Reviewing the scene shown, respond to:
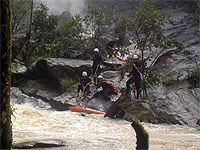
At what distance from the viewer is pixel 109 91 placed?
37.9 ft

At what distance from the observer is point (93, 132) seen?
7.04 metres

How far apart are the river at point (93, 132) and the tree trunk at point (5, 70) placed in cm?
160

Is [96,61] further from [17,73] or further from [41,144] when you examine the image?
[41,144]

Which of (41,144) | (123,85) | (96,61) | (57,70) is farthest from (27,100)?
(41,144)

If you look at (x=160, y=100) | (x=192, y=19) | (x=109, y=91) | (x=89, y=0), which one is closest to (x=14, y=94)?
(x=109, y=91)

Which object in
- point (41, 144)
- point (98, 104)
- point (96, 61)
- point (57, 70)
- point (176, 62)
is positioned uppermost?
point (176, 62)

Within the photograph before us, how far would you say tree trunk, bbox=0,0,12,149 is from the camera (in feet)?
8.11

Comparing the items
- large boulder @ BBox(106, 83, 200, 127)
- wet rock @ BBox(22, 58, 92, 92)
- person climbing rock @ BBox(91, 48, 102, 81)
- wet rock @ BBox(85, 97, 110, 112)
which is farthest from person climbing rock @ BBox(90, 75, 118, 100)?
wet rock @ BBox(22, 58, 92, 92)

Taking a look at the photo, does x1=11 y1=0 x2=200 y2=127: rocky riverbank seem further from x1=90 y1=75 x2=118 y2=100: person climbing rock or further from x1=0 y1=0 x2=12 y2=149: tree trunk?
x1=0 y1=0 x2=12 y2=149: tree trunk

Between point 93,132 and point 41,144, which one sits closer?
point 41,144

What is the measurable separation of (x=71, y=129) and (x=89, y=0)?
3339 cm

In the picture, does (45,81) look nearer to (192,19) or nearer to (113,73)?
(113,73)

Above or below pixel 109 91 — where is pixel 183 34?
above

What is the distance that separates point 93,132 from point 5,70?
16.0 feet
